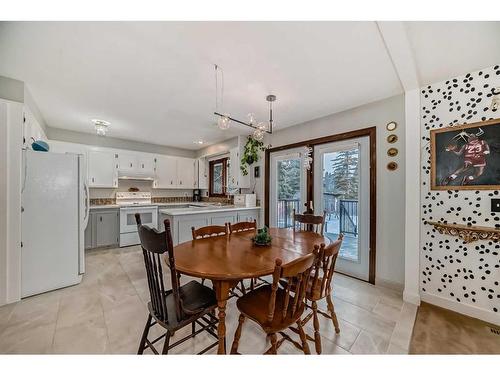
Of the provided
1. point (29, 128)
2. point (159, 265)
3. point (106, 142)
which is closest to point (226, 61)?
point (159, 265)

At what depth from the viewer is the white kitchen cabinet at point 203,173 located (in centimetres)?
570

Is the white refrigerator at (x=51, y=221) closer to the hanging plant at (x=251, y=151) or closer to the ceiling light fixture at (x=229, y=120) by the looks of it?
the ceiling light fixture at (x=229, y=120)

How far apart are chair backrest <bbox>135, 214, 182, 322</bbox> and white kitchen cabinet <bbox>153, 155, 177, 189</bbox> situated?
13.9 feet

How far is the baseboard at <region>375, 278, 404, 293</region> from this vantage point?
8.03 feet

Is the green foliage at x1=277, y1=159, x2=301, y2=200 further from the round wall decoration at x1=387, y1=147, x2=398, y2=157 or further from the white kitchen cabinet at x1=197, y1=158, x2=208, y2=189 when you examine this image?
the white kitchen cabinet at x1=197, y1=158, x2=208, y2=189

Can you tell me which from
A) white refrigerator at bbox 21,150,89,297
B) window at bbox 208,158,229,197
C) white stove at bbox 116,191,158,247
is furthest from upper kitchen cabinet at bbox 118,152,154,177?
white refrigerator at bbox 21,150,89,297

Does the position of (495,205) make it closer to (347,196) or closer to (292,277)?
(347,196)

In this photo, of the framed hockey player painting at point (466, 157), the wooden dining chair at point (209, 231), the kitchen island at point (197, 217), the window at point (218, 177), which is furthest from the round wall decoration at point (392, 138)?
the window at point (218, 177)

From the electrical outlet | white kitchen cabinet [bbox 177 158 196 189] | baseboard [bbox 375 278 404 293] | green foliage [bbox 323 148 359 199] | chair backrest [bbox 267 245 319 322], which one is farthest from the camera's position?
white kitchen cabinet [bbox 177 158 196 189]

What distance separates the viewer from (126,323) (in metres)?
1.86

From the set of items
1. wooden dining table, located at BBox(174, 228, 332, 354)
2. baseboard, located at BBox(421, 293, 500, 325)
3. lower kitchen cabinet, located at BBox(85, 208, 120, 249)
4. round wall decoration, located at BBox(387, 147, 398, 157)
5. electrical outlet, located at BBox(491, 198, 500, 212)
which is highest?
round wall decoration, located at BBox(387, 147, 398, 157)

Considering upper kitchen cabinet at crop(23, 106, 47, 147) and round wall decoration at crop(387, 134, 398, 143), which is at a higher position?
upper kitchen cabinet at crop(23, 106, 47, 147)
